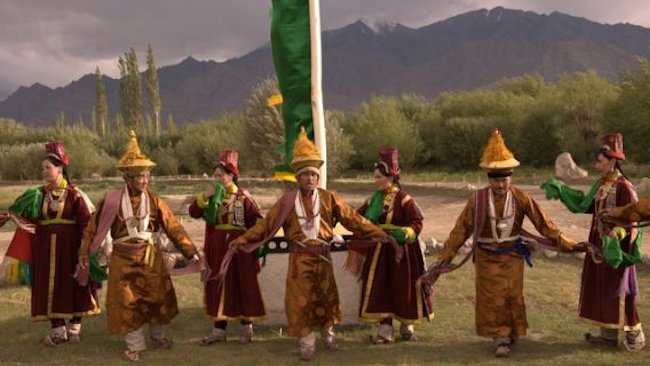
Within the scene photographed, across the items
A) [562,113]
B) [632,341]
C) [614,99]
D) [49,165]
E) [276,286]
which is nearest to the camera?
[632,341]

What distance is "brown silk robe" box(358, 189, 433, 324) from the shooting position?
6699 millimetres

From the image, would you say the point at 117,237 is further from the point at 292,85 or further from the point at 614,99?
the point at 614,99

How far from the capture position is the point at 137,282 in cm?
637

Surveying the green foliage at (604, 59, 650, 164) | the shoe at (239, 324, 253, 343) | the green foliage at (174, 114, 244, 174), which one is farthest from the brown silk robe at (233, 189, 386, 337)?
the green foliage at (174, 114, 244, 174)

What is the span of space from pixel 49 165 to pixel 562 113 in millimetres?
34939

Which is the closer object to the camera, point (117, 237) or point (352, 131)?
point (117, 237)

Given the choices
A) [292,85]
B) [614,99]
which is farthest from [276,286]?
[614,99]

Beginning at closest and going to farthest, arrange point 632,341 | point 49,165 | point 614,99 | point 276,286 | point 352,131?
1. point 632,341
2. point 49,165
3. point 276,286
4. point 614,99
5. point 352,131

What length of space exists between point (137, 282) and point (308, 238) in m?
1.77

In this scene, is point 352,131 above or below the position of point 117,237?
above

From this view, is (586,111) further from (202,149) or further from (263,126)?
(202,149)

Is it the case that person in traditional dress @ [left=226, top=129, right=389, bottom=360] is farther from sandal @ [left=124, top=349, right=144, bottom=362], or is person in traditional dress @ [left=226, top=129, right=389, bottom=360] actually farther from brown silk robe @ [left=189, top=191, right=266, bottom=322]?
sandal @ [left=124, top=349, right=144, bottom=362]

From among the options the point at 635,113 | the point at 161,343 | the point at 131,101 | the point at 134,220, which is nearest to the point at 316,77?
the point at 134,220

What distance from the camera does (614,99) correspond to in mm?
33656
